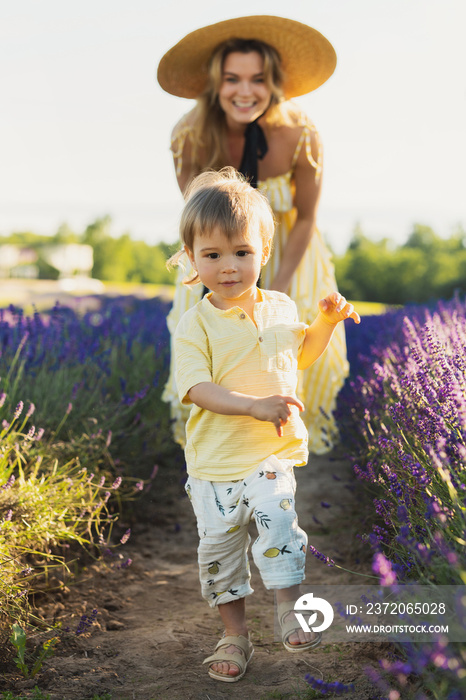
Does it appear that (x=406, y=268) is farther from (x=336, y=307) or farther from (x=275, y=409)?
(x=275, y=409)

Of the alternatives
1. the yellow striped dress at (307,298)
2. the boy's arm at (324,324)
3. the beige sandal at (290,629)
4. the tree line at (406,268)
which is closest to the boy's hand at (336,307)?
the boy's arm at (324,324)

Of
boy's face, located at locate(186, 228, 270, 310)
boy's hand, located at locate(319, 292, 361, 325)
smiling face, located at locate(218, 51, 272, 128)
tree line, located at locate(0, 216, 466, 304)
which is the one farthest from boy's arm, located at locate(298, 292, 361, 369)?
tree line, located at locate(0, 216, 466, 304)

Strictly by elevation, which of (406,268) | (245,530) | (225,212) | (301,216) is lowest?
(406,268)

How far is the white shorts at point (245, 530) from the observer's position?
1.71m

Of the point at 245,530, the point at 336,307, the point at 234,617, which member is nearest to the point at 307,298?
the point at 336,307

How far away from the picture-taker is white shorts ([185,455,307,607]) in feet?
5.62

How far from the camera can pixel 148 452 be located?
3258 millimetres

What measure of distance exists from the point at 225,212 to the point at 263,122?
1455mm

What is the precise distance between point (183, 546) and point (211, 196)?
66.7 inches

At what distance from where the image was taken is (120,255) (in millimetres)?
30281

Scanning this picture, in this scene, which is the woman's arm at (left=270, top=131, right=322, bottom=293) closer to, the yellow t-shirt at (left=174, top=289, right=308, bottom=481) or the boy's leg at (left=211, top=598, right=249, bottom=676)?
the yellow t-shirt at (left=174, top=289, right=308, bottom=481)

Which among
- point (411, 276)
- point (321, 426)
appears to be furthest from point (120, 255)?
point (321, 426)

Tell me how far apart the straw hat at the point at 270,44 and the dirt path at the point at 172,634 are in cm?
199

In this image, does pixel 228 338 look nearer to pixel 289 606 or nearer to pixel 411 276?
pixel 289 606
